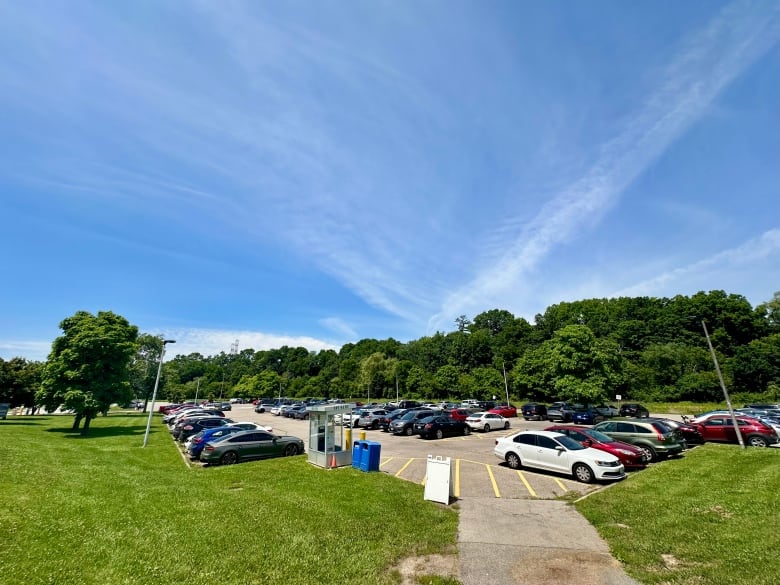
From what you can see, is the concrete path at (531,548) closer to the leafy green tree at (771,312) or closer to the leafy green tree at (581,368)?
the leafy green tree at (581,368)

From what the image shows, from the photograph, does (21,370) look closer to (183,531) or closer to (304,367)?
(183,531)

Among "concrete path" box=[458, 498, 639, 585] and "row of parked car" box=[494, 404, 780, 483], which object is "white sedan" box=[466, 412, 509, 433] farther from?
"concrete path" box=[458, 498, 639, 585]

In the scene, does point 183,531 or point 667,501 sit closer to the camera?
point 183,531

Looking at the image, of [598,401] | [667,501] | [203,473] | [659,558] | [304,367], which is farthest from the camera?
[304,367]

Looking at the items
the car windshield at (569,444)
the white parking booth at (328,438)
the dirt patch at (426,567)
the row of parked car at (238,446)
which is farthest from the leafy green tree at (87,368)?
the car windshield at (569,444)

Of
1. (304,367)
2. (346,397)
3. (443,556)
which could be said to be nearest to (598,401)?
(443,556)

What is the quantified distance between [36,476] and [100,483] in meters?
2.35

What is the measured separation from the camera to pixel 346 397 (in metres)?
90.9

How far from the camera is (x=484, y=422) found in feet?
96.8

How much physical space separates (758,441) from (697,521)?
47.9 ft

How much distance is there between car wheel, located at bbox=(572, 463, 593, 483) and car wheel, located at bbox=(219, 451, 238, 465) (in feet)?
46.9

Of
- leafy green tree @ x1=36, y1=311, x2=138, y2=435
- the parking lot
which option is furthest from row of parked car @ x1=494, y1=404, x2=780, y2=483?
leafy green tree @ x1=36, y1=311, x2=138, y2=435

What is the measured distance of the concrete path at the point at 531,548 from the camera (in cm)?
677

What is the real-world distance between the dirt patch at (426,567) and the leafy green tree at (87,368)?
30542mm
